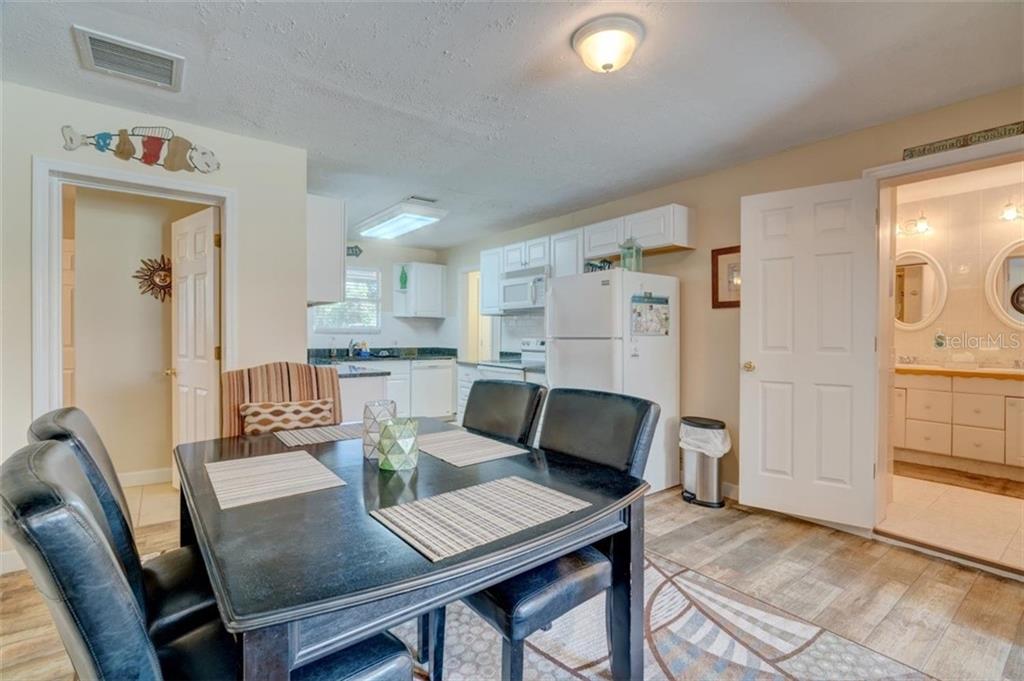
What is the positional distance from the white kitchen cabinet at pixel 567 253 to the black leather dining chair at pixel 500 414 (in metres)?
2.41

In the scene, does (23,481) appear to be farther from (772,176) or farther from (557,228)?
(557,228)

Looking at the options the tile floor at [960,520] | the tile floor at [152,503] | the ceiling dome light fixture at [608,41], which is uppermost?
the ceiling dome light fixture at [608,41]

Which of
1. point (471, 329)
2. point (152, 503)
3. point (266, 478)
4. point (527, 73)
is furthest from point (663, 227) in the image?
point (152, 503)

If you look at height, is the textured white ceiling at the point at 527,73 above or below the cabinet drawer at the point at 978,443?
above

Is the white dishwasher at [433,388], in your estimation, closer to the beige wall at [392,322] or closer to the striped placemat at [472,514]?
the beige wall at [392,322]

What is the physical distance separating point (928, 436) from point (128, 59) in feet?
19.7

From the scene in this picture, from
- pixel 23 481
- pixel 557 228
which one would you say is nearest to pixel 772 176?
pixel 557 228

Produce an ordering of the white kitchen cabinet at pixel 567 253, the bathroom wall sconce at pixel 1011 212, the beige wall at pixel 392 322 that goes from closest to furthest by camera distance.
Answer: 1. the bathroom wall sconce at pixel 1011 212
2. the white kitchen cabinet at pixel 567 253
3. the beige wall at pixel 392 322

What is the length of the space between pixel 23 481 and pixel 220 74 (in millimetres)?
2173

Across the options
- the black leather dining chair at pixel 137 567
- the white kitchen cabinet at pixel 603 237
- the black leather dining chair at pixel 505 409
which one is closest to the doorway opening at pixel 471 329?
the white kitchen cabinet at pixel 603 237

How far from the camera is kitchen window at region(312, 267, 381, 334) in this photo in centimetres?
572

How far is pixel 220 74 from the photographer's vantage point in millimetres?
2182

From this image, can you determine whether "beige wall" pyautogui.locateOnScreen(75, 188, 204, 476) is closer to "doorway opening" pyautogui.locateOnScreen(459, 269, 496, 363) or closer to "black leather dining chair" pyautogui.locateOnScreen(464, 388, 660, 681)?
"doorway opening" pyautogui.locateOnScreen(459, 269, 496, 363)

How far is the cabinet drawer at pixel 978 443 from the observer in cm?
372
